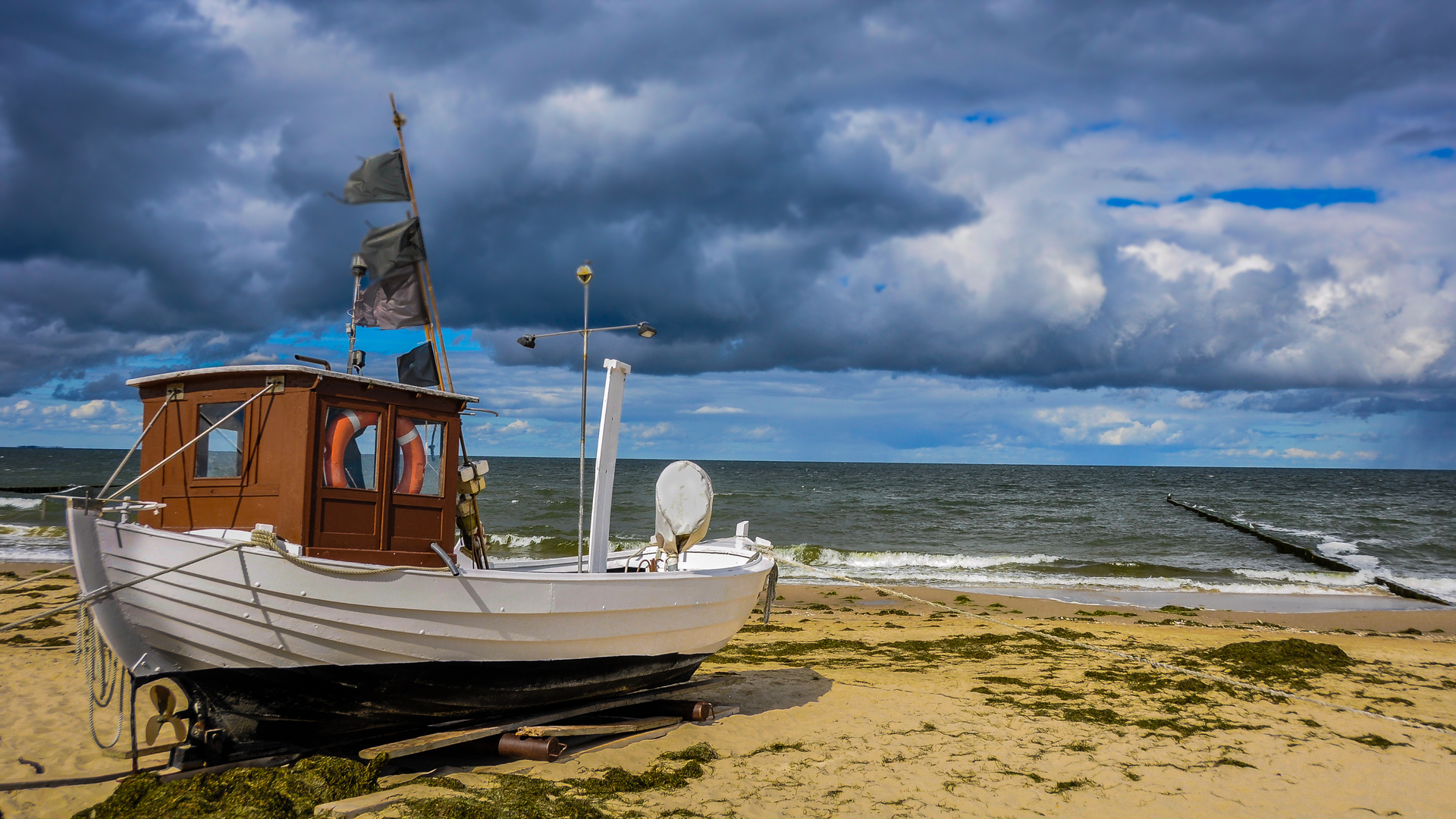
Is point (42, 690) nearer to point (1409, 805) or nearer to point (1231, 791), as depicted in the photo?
point (1231, 791)

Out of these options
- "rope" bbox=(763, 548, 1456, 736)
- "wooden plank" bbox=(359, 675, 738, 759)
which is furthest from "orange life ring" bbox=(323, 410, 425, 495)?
"rope" bbox=(763, 548, 1456, 736)

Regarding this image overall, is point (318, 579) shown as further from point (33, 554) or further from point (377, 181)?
point (33, 554)

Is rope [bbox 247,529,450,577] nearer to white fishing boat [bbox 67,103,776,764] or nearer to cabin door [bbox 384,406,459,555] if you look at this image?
white fishing boat [bbox 67,103,776,764]

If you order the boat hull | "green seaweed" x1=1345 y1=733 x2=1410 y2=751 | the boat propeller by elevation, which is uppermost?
the boat hull

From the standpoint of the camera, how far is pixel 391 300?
6750 millimetres

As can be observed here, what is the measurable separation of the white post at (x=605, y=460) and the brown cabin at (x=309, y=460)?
1.20m

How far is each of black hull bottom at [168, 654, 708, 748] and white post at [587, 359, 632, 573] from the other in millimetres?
911

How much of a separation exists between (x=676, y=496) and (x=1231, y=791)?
540 cm

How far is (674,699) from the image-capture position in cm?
777

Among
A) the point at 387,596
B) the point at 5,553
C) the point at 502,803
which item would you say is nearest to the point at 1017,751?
the point at 502,803

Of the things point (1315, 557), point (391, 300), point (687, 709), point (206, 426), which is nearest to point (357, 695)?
point (206, 426)

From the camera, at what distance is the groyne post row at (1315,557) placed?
18.9 m

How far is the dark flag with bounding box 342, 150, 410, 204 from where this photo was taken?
650cm

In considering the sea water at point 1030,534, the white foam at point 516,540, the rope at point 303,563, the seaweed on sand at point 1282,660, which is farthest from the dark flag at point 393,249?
the white foam at point 516,540
